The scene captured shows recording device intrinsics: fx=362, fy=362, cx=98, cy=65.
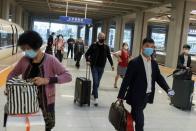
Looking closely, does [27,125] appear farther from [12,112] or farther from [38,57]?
[38,57]

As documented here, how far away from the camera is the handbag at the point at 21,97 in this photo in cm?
319

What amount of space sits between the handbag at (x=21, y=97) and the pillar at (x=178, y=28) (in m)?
18.7

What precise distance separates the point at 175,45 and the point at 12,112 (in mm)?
18901

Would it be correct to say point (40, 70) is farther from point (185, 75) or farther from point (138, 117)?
point (185, 75)

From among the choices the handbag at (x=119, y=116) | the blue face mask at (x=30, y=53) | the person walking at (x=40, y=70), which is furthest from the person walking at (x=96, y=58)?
the blue face mask at (x=30, y=53)

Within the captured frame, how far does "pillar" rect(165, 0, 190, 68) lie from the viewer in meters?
21.1

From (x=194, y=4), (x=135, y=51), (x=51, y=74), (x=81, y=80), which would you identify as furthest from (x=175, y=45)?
(x=51, y=74)

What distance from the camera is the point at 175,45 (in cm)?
2130

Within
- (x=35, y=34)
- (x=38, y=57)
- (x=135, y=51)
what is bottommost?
(x=135, y=51)

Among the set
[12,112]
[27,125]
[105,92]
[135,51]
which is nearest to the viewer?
[27,125]

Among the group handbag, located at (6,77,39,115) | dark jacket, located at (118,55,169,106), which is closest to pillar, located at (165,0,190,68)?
dark jacket, located at (118,55,169,106)

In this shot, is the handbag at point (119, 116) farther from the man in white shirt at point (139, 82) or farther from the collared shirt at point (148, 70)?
the collared shirt at point (148, 70)

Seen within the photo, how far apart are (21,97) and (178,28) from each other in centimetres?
1878

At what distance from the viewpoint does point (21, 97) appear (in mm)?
3211
